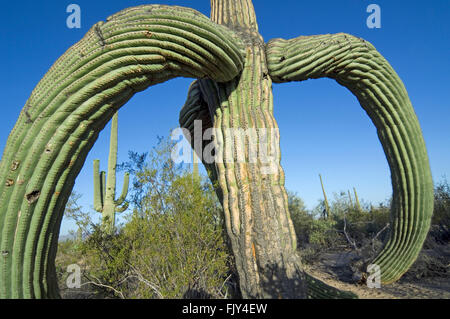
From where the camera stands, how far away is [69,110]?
6.41 ft

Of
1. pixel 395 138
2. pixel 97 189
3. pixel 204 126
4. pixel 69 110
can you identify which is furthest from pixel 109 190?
pixel 395 138

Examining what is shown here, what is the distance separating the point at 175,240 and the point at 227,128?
142 cm

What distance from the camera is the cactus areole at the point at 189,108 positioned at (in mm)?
1827

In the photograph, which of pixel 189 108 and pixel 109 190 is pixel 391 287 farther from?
pixel 109 190

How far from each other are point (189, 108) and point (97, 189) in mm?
4437

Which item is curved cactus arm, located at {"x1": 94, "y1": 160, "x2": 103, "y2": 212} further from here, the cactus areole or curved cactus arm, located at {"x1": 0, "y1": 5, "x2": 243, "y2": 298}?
curved cactus arm, located at {"x1": 0, "y1": 5, "x2": 243, "y2": 298}

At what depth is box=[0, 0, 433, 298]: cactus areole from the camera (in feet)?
5.99

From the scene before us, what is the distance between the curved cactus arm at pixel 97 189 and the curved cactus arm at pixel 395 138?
583 centimetres

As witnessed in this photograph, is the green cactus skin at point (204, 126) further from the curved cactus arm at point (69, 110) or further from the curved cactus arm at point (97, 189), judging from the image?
the curved cactus arm at point (97, 189)

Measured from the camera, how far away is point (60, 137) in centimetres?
191

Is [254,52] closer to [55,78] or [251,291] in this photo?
[55,78]

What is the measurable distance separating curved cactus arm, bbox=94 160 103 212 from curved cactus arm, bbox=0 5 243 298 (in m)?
5.17

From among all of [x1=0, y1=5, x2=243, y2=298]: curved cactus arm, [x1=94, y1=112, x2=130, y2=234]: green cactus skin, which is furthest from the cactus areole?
[x1=94, y1=112, x2=130, y2=234]: green cactus skin

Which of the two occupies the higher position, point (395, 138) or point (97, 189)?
point (395, 138)
